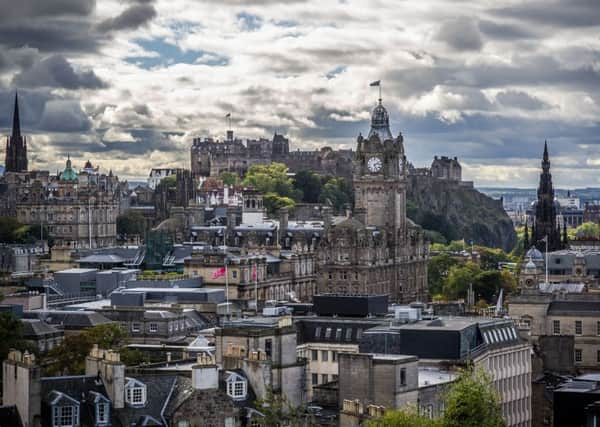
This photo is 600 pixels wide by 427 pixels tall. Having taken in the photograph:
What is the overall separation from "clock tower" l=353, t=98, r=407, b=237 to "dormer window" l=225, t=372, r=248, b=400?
9832 cm

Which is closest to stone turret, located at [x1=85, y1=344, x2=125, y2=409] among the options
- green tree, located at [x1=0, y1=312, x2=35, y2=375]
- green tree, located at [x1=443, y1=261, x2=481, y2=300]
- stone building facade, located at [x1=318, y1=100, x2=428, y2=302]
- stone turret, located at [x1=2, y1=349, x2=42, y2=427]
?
stone turret, located at [x1=2, y1=349, x2=42, y2=427]

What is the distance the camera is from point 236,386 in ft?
193

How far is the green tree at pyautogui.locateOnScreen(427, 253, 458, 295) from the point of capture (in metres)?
173

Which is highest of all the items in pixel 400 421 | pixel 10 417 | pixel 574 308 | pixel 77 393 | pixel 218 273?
pixel 218 273

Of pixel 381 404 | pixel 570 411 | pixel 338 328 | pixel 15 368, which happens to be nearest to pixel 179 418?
pixel 15 368

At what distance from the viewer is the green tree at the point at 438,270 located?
173250mm

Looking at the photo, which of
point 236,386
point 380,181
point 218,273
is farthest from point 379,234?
point 236,386

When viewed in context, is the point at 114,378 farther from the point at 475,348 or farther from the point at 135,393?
the point at 475,348

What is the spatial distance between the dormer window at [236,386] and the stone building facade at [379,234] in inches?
3390

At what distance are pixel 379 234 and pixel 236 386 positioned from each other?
Answer: 309ft

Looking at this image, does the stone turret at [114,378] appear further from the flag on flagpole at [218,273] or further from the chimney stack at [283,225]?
the chimney stack at [283,225]

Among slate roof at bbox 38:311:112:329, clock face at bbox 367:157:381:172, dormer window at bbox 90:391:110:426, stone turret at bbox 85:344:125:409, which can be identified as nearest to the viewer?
dormer window at bbox 90:391:110:426

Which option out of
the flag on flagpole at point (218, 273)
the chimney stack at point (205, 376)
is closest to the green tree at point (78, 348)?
the chimney stack at point (205, 376)

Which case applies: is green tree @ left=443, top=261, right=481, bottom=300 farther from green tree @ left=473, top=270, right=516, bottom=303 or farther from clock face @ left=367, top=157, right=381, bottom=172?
clock face @ left=367, top=157, right=381, bottom=172
